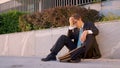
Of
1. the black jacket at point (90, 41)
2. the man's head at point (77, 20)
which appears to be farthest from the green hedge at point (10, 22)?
the man's head at point (77, 20)

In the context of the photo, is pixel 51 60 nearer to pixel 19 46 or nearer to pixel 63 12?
pixel 63 12

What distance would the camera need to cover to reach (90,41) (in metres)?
8.70

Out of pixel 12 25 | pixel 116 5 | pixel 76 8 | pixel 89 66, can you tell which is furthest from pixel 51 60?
pixel 12 25

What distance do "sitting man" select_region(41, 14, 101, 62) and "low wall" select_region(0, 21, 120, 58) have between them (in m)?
0.41

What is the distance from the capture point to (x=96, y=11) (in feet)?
38.5

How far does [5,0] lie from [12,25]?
264 inches

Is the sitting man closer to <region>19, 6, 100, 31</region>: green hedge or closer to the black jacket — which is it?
the black jacket

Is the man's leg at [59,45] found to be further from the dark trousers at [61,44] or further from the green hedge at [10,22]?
the green hedge at [10,22]

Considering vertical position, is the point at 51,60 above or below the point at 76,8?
below

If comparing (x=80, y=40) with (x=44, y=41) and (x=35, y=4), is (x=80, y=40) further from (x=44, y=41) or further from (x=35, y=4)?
(x=35, y=4)

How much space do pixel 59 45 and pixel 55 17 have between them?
9.17ft

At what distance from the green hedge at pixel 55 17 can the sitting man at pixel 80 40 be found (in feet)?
5.32

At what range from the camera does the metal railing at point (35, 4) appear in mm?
14367

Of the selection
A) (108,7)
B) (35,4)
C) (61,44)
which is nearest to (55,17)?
(108,7)
